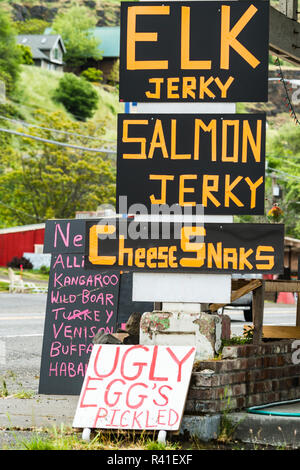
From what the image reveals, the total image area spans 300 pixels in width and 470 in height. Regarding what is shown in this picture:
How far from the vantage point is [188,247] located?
22.7 feet

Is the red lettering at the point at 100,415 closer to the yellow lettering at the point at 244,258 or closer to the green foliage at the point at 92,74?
the yellow lettering at the point at 244,258

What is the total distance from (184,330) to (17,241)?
4716 centimetres

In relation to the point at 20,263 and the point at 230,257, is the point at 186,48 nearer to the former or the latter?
the point at 230,257

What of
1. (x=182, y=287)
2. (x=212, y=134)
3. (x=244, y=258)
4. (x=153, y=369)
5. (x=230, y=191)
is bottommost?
(x=153, y=369)

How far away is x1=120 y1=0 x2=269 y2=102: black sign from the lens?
279 inches

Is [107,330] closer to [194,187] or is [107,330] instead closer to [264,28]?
[194,187]

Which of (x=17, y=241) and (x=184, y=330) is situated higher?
(x=17, y=241)

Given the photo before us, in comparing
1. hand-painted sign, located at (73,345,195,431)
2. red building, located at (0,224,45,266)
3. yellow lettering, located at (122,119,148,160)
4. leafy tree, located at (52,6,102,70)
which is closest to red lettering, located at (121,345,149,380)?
hand-painted sign, located at (73,345,195,431)

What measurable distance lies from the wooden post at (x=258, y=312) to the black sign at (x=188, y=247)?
3.74ft

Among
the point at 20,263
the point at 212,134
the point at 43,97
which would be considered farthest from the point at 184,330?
the point at 43,97

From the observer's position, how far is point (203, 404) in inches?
262

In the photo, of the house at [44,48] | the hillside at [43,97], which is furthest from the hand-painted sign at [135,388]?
the house at [44,48]

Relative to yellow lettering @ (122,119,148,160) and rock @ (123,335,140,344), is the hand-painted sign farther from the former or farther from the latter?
yellow lettering @ (122,119,148,160)

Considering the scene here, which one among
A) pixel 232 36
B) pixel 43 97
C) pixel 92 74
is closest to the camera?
pixel 232 36
